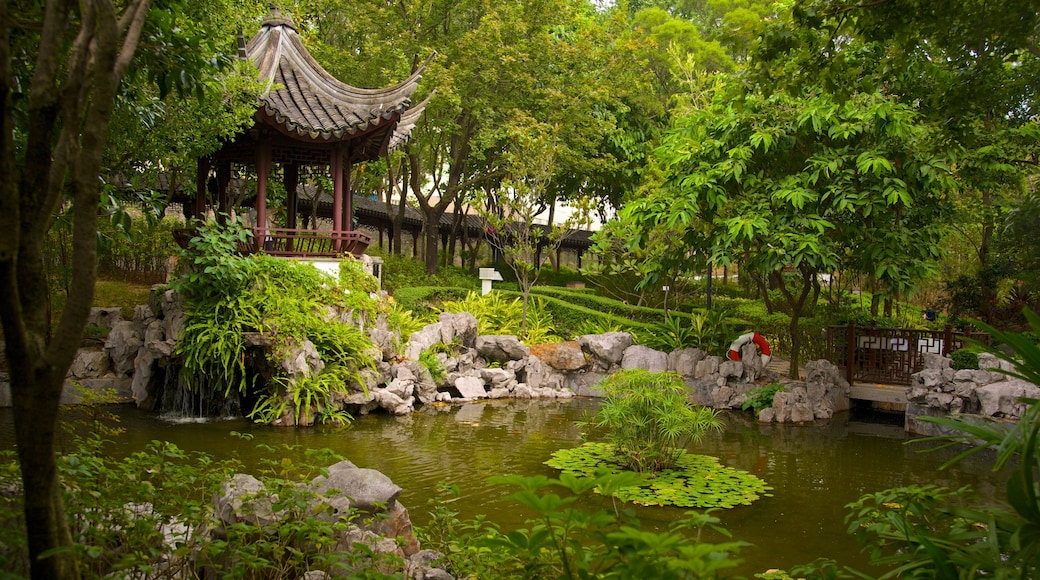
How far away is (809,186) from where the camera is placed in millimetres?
10750

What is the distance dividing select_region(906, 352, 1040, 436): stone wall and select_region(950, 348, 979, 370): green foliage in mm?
183

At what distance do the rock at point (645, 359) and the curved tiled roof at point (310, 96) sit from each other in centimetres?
556

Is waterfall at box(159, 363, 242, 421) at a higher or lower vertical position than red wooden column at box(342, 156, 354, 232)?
lower

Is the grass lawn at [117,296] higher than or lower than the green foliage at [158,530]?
higher

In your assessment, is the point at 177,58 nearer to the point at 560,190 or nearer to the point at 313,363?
the point at 313,363

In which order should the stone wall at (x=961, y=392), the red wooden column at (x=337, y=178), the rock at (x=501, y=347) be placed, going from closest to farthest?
1. the stone wall at (x=961, y=392)
2. the red wooden column at (x=337, y=178)
3. the rock at (x=501, y=347)

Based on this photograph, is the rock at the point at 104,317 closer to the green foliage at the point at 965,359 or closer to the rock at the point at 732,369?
the rock at the point at 732,369

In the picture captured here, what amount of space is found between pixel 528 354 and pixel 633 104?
1184cm

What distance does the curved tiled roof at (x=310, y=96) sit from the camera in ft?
37.2

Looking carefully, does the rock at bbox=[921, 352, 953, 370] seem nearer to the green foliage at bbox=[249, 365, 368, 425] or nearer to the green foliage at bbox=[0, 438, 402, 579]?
the green foliage at bbox=[249, 365, 368, 425]

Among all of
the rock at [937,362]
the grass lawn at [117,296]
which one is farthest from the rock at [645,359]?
the grass lawn at [117,296]

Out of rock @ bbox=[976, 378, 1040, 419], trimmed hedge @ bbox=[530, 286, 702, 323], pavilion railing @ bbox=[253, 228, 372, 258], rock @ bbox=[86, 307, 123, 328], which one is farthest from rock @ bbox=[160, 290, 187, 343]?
rock @ bbox=[976, 378, 1040, 419]

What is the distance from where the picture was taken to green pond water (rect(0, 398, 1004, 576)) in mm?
5781

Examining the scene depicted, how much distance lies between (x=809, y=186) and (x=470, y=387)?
19.7 feet
